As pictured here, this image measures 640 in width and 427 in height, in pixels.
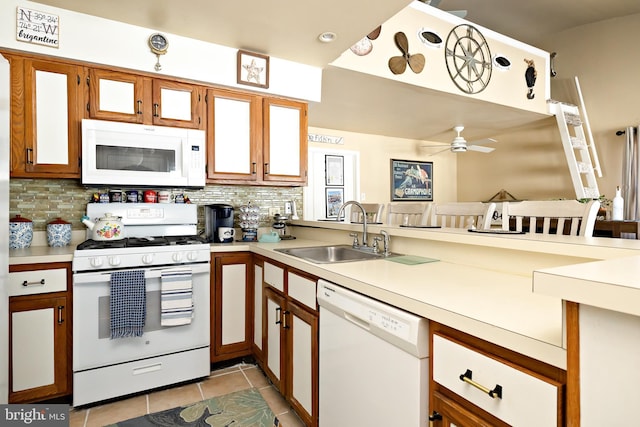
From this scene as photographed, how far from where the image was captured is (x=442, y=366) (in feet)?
3.14

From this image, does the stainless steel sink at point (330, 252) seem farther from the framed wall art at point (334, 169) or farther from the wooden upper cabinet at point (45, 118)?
the framed wall art at point (334, 169)

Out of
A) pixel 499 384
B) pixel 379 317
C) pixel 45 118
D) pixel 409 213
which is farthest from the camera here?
pixel 409 213

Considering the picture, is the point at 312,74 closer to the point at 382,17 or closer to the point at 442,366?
the point at 382,17

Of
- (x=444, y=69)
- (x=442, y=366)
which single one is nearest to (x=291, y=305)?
(x=442, y=366)

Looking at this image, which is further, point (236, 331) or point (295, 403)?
→ point (236, 331)

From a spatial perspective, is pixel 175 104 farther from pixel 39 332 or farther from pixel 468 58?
pixel 468 58

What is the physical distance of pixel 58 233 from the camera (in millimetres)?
2312

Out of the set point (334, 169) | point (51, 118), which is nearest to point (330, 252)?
point (51, 118)

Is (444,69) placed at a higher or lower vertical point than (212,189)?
higher

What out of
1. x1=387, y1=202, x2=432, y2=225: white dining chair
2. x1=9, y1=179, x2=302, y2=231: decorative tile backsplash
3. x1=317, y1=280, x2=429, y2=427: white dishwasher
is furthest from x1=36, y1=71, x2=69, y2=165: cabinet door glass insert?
x1=387, y1=202, x2=432, y2=225: white dining chair

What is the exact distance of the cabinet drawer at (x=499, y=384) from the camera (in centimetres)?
71

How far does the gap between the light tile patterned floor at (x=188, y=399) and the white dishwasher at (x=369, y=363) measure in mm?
594

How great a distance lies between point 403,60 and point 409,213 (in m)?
1.35

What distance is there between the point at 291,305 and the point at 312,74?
190cm
